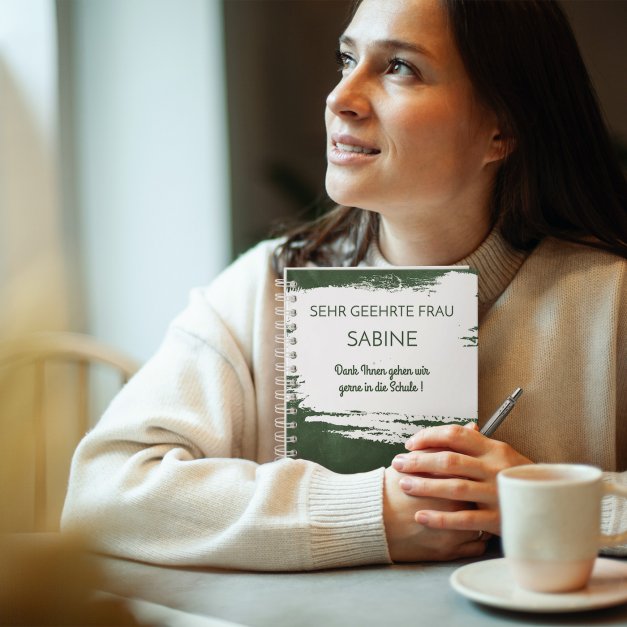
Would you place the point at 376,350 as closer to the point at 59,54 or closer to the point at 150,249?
the point at 150,249

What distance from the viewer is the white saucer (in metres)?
0.67

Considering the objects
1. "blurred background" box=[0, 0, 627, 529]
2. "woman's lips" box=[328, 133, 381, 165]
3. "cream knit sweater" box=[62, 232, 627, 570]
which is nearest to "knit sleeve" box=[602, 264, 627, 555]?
"cream knit sweater" box=[62, 232, 627, 570]

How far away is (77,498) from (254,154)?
3.91 ft

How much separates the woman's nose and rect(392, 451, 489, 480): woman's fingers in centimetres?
43

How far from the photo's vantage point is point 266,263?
128 centimetres

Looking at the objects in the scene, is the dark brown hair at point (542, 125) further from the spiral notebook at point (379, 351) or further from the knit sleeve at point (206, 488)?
the knit sleeve at point (206, 488)

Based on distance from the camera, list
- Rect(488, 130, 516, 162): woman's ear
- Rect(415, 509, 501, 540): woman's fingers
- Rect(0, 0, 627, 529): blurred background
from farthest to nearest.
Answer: Rect(0, 0, 627, 529): blurred background, Rect(488, 130, 516, 162): woman's ear, Rect(415, 509, 501, 540): woman's fingers

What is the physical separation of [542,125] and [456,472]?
0.51 m

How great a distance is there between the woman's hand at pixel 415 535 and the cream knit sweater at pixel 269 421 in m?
0.02

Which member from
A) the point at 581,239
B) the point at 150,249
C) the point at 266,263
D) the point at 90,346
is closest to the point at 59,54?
the point at 150,249

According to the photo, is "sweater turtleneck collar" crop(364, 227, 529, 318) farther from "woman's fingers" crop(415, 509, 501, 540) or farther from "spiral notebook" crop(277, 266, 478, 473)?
"woman's fingers" crop(415, 509, 501, 540)

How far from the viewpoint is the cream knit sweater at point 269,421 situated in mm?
904

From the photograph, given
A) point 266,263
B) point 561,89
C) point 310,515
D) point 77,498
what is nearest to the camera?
point 310,515

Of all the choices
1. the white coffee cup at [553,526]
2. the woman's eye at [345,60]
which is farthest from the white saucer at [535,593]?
the woman's eye at [345,60]
